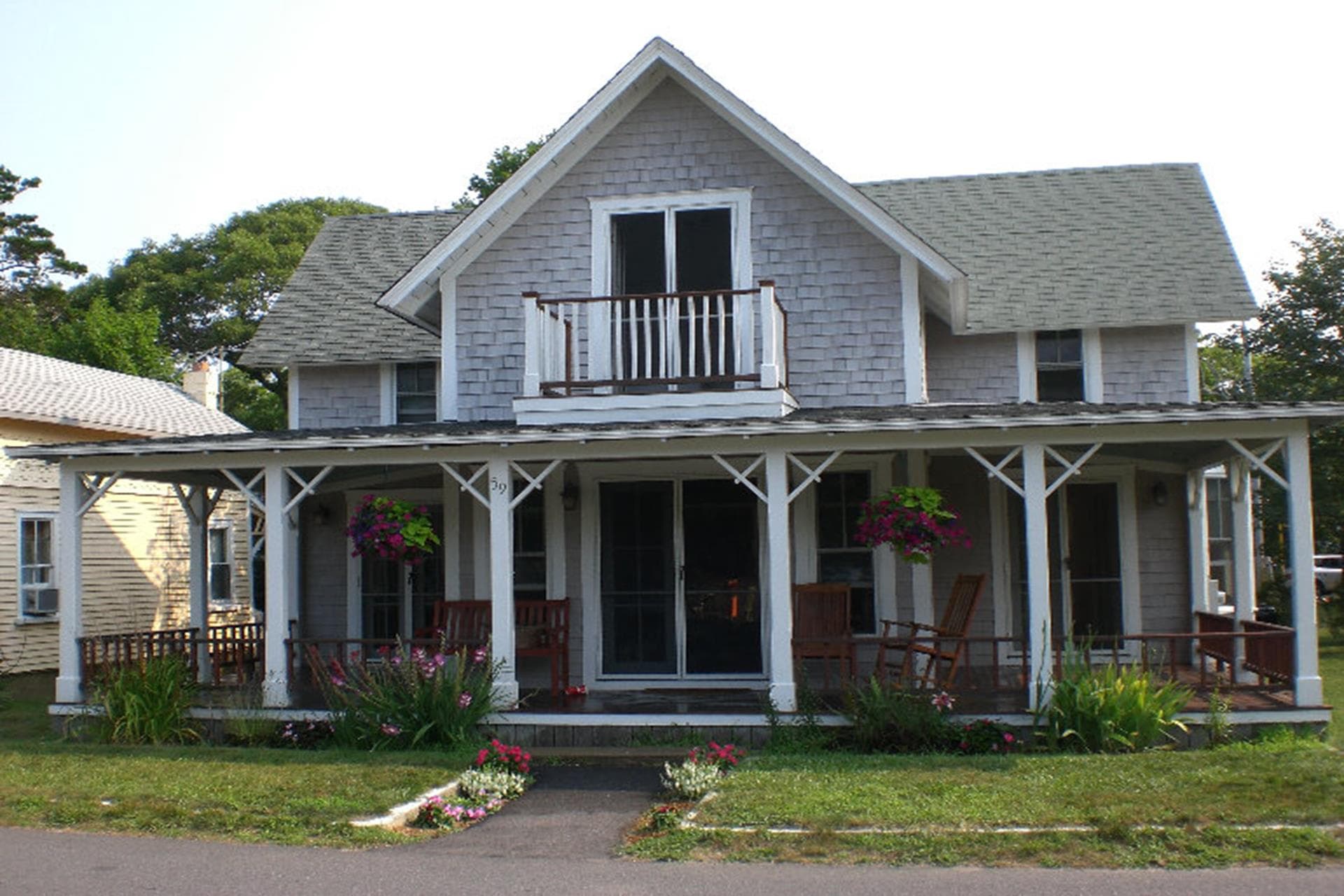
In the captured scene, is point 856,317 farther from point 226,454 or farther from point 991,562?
point 226,454

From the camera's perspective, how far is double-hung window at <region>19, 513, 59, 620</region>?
18.9 m

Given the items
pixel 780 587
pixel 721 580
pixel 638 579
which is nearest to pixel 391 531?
pixel 638 579

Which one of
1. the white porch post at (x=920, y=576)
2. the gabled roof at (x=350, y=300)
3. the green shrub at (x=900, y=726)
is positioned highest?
the gabled roof at (x=350, y=300)

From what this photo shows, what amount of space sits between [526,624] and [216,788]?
4.22 meters

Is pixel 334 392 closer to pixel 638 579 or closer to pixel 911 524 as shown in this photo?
pixel 638 579

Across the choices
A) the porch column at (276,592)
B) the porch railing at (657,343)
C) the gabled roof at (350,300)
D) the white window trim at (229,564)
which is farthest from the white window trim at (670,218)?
the white window trim at (229,564)

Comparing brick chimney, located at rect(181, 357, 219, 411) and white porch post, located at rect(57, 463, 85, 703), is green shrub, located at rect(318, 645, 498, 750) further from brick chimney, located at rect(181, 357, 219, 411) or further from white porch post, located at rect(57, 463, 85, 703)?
brick chimney, located at rect(181, 357, 219, 411)

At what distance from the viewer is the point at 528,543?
14.3m

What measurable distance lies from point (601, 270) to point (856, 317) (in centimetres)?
269

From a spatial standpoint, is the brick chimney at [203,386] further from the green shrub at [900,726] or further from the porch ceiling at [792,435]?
the green shrub at [900,726]

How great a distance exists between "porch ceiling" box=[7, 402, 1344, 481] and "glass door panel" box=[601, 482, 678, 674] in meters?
1.87

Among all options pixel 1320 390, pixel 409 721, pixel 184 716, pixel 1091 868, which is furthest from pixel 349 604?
pixel 1320 390

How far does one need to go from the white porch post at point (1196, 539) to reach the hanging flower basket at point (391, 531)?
317 inches

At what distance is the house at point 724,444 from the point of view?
38.3 ft
